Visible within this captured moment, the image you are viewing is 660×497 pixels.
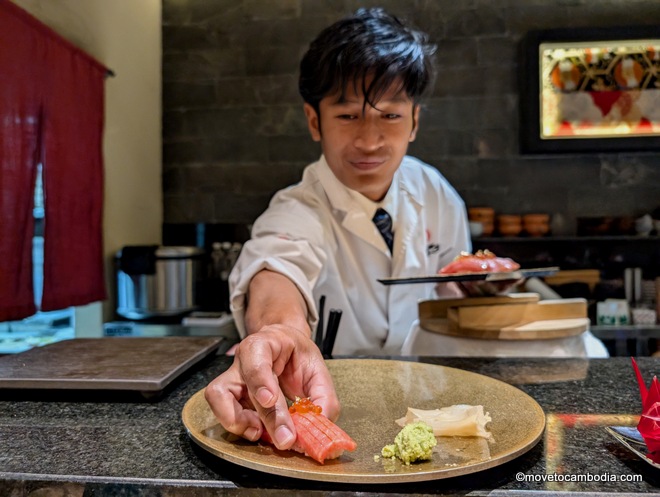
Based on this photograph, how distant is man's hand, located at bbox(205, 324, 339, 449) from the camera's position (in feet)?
2.37

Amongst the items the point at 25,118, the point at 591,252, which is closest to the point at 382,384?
the point at 25,118

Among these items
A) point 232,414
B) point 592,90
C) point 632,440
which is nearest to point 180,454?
point 232,414

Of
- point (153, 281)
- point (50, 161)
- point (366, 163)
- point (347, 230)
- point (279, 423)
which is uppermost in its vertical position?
point (50, 161)

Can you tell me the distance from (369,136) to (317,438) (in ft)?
3.57

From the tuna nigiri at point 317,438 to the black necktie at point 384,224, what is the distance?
1.22 metres

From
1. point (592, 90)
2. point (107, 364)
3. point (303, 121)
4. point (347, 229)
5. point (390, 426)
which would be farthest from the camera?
point (303, 121)

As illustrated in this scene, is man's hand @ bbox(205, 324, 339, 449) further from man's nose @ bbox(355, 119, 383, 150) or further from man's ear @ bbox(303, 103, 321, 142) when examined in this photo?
man's ear @ bbox(303, 103, 321, 142)

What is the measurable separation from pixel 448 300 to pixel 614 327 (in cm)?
262

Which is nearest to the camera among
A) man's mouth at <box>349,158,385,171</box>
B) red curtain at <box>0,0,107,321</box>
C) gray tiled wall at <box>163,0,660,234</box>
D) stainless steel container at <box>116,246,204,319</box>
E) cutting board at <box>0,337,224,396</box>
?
cutting board at <box>0,337,224,396</box>

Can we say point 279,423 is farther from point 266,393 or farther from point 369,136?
point 369,136

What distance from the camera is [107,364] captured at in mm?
1108

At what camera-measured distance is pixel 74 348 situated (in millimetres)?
1277

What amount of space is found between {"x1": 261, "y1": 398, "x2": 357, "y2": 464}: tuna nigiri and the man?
0.18 feet

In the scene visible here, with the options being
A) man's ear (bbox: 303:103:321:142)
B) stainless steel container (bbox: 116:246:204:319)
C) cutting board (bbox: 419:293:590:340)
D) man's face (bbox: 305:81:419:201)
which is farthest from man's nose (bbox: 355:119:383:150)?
stainless steel container (bbox: 116:246:204:319)
